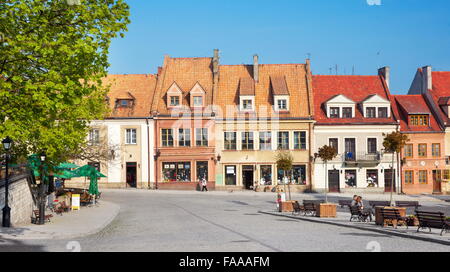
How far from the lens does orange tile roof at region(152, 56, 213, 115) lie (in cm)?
5084

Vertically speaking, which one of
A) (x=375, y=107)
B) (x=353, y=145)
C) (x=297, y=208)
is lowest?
(x=297, y=208)

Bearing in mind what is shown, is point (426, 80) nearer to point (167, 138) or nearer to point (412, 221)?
point (167, 138)

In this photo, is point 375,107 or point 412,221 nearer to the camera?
point 412,221

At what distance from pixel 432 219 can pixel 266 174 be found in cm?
3150

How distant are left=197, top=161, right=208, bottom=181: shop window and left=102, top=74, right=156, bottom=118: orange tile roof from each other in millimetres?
6678

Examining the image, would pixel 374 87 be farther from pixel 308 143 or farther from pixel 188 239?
pixel 188 239

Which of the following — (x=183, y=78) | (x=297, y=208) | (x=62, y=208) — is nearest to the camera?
(x=297, y=208)

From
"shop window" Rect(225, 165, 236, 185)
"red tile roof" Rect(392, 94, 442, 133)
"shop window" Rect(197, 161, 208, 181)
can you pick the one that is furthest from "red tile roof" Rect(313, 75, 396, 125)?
"shop window" Rect(197, 161, 208, 181)

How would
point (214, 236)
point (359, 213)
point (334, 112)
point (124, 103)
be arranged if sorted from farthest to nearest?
1. point (124, 103)
2. point (334, 112)
3. point (359, 213)
4. point (214, 236)

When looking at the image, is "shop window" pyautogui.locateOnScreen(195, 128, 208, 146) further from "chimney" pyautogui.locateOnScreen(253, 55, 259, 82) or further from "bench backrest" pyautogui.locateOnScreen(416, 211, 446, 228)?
"bench backrest" pyautogui.locateOnScreen(416, 211, 446, 228)

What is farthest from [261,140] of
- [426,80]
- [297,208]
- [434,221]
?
[434,221]

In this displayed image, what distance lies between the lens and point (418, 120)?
A: 50969 mm

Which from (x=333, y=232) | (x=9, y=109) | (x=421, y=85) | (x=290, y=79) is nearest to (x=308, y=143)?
(x=290, y=79)
